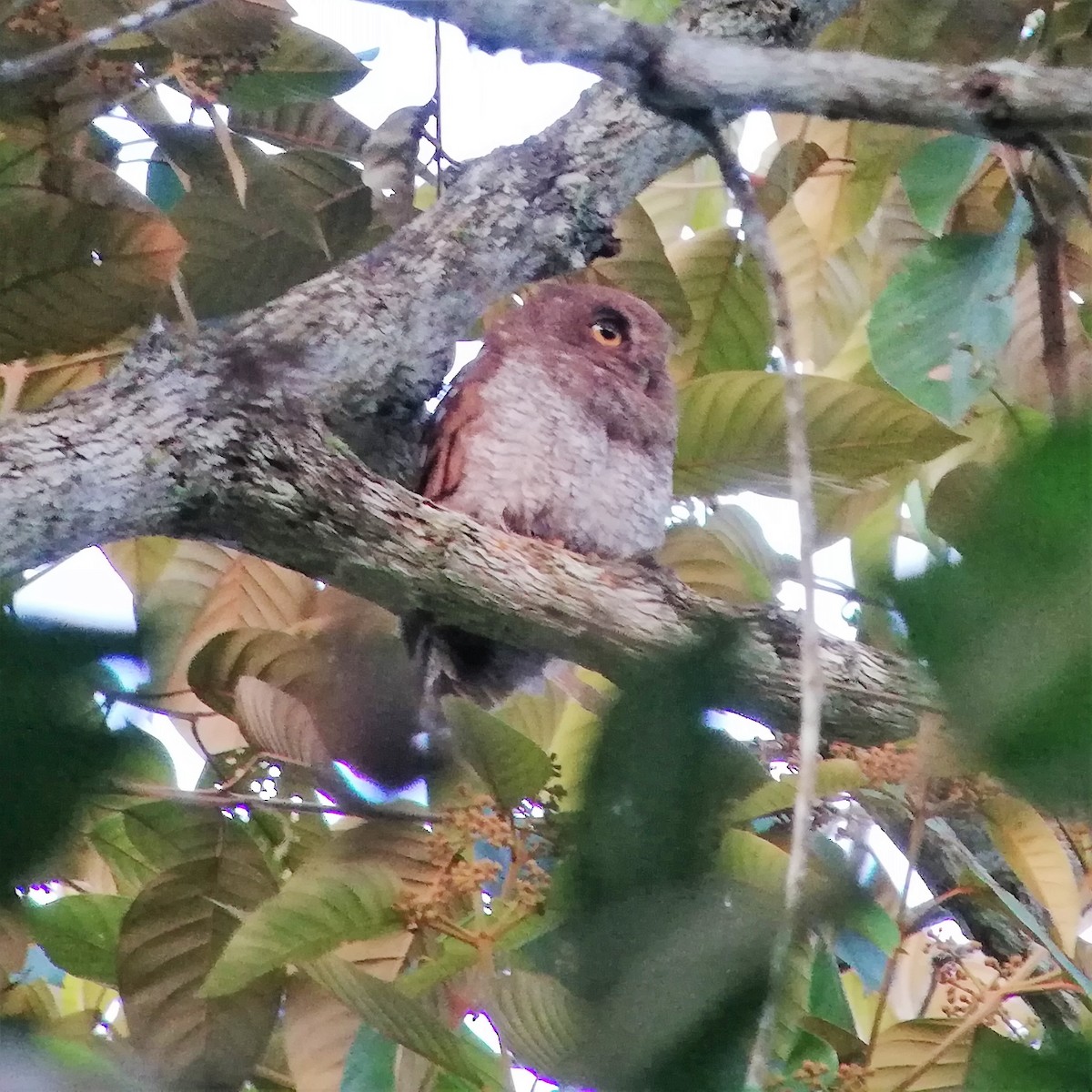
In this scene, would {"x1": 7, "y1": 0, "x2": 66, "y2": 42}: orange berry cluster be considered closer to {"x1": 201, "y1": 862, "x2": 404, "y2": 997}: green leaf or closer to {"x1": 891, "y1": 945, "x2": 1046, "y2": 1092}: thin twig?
{"x1": 201, "y1": 862, "x2": 404, "y2": 997}: green leaf

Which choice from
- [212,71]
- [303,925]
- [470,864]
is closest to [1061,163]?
[470,864]

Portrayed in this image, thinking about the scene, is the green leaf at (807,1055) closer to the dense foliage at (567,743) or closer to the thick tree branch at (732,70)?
the dense foliage at (567,743)

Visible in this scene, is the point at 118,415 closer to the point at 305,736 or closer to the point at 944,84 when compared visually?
the point at 305,736

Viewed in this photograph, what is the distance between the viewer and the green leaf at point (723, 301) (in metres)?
1.58

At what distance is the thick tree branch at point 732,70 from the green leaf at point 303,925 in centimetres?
47

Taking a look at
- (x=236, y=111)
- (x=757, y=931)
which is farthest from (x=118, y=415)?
(x=757, y=931)

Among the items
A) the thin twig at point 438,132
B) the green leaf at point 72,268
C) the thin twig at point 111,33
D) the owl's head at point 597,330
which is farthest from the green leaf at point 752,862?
the owl's head at point 597,330

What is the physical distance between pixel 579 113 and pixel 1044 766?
1129 mm

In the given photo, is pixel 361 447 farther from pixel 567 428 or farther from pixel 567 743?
pixel 567 743

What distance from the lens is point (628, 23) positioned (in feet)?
2.03

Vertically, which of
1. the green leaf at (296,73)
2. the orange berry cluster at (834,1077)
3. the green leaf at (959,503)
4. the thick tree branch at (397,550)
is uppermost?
the green leaf at (296,73)

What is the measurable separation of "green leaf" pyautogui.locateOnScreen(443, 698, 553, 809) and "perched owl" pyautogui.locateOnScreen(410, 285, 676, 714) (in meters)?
0.82

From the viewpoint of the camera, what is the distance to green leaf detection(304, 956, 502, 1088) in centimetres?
58

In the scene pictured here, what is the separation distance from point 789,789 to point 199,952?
1.48 ft
